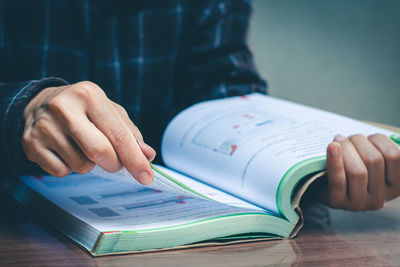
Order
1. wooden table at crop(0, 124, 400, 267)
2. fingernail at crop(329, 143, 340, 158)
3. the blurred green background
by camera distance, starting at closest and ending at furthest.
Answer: wooden table at crop(0, 124, 400, 267), fingernail at crop(329, 143, 340, 158), the blurred green background

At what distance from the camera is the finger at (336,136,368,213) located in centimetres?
47

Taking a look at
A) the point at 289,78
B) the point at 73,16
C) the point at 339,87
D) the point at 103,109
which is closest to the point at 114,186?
the point at 103,109

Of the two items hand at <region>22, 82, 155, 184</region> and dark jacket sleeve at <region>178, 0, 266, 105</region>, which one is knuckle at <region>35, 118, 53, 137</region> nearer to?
hand at <region>22, 82, 155, 184</region>

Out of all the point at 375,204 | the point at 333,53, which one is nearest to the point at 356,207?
the point at 375,204

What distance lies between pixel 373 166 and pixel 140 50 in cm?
56

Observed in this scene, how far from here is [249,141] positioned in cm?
52

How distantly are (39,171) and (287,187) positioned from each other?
1.52 ft

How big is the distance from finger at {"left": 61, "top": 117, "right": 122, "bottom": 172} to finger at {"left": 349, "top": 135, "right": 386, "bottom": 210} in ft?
0.92

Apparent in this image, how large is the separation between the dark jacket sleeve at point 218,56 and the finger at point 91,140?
492 mm

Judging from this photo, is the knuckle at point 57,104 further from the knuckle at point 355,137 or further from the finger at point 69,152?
the knuckle at point 355,137

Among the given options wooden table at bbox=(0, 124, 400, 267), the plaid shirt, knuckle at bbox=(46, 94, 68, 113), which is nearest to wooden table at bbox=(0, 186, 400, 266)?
wooden table at bbox=(0, 124, 400, 267)

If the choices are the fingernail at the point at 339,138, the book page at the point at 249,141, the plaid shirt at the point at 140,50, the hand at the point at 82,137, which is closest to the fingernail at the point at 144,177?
the hand at the point at 82,137

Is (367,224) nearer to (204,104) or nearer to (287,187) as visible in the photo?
(287,187)

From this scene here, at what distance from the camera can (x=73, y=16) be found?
81 cm
